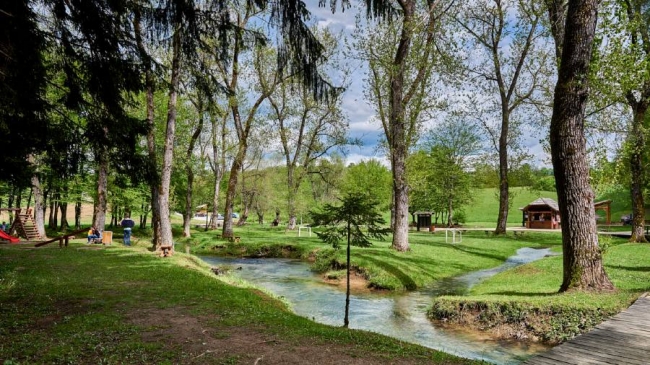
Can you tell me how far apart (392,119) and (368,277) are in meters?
8.62

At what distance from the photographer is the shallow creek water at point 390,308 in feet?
28.5

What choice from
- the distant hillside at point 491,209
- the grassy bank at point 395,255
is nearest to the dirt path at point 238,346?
the grassy bank at point 395,255

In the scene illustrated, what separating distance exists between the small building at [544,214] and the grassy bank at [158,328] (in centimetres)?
4808

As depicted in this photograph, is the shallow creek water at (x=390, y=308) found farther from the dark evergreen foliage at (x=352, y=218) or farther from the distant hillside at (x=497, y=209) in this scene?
the distant hillside at (x=497, y=209)

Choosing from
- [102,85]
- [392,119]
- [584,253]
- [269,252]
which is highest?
[392,119]

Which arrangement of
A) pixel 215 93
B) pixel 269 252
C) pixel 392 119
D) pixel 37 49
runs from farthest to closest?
1. pixel 269 252
2. pixel 392 119
3. pixel 215 93
4. pixel 37 49

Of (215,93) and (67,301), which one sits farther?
(67,301)

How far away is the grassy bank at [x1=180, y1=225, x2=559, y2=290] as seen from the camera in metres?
16.4

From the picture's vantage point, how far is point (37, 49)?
21.6 ft

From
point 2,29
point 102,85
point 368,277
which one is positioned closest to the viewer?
point 2,29

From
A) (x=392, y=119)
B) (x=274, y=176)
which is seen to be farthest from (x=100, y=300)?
(x=274, y=176)

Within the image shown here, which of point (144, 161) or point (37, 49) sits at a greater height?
point (37, 49)

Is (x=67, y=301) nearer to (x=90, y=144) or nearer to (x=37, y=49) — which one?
(x=90, y=144)

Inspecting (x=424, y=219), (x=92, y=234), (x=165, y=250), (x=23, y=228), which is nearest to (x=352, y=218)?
(x=165, y=250)
